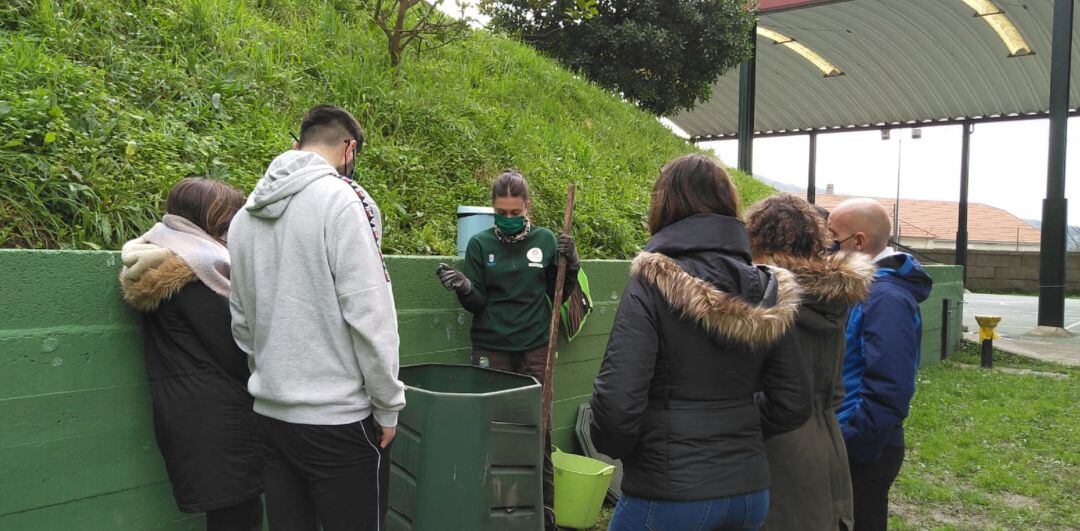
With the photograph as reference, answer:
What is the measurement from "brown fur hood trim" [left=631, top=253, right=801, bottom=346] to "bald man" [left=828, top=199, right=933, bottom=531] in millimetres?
912

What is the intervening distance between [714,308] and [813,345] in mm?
672

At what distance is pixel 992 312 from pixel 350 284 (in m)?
21.0

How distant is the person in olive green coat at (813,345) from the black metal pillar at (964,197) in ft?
73.8

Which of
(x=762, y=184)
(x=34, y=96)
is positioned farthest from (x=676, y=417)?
(x=762, y=184)

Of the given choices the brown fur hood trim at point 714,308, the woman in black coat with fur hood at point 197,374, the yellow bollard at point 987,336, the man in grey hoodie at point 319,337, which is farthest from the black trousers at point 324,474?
the yellow bollard at point 987,336

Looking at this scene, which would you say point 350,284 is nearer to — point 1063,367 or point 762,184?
point 762,184

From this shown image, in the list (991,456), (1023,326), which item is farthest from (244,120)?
(1023,326)

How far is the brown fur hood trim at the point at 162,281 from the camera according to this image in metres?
2.38

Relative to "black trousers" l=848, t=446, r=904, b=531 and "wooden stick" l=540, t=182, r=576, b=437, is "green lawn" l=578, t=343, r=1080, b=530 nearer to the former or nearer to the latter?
"wooden stick" l=540, t=182, r=576, b=437

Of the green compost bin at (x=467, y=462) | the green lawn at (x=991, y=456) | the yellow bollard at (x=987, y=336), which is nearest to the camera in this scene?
the green compost bin at (x=467, y=462)

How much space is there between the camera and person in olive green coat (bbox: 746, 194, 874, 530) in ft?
7.82

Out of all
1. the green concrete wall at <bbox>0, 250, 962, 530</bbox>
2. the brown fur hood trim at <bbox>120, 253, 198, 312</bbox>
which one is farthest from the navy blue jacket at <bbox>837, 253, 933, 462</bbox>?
the green concrete wall at <bbox>0, 250, 962, 530</bbox>

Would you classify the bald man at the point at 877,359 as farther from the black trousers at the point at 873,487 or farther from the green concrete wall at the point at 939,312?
the green concrete wall at the point at 939,312

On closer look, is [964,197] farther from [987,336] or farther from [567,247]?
[567,247]
